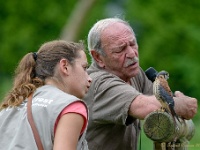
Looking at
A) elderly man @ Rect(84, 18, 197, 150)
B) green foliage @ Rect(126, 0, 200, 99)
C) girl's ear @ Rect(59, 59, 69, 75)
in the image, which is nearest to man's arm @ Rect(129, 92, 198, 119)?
elderly man @ Rect(84, 18, 197, 150)

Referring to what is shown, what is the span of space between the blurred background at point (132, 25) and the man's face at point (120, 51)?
478 inches

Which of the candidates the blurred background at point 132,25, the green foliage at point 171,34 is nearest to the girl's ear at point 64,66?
the blurred background at point 132,25

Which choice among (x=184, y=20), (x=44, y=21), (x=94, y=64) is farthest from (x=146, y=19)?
(x=94, y=64)

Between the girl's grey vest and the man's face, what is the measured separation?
1146 millimetres

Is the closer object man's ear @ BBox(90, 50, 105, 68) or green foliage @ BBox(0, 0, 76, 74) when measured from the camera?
man's ear @ BBox(90, 50, 105, 68)

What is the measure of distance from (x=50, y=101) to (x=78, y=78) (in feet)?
1.02

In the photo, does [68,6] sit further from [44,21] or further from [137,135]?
[137,135]

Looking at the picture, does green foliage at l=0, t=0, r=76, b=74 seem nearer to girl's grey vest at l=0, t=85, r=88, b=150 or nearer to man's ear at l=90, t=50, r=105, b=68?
man's ear at l=90, t=50, r=105, b=68

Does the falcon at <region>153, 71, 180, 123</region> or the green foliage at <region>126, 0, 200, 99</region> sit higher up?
the falcon at <region>153, 71, 180, 123</region>

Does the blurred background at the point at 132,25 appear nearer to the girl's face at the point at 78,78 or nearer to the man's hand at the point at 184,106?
the man's hand at the point at 184,106

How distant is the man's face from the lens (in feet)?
20.4

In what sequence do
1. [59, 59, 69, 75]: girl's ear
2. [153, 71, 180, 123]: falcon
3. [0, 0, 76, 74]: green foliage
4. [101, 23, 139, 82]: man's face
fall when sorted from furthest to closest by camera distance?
[0, 0, 76, 74]: green foliage < [101, 23, 139, 82]: man's face < [153, 71, 180, 123]: falcon < [59, 59, 69, 75]: girl's ear

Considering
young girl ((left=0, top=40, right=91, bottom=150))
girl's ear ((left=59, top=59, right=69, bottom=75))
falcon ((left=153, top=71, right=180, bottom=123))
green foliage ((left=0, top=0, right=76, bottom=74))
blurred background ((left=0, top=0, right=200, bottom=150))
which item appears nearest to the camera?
young girl ((left=0, top=40, right=91, bottom=150))

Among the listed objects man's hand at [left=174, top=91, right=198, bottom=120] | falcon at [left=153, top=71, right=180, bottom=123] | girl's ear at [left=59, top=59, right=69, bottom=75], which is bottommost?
man's hand at [left=174, top=91, right=198, bottom=120]
